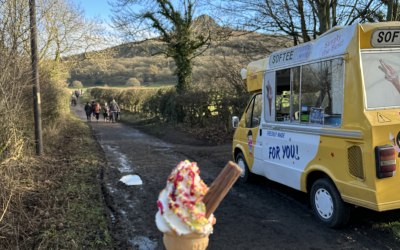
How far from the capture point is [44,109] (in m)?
14.7

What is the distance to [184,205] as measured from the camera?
8.98 ft

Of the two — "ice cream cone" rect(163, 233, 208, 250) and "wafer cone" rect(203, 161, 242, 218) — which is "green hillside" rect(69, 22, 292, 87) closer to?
"wafer cone" rect(203, 161, 242, 218)

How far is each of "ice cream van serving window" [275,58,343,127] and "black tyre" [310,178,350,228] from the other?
910 millimetres

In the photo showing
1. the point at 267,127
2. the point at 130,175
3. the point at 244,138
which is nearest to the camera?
the point at 267,127

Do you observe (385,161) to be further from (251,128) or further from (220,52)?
(220,52)

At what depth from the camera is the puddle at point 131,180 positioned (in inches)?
340

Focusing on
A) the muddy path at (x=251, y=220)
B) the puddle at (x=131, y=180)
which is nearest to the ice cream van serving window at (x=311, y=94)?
the muddy path at (x=251, y=220)

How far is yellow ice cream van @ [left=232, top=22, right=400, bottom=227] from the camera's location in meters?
4.74

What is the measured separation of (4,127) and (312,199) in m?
5.68

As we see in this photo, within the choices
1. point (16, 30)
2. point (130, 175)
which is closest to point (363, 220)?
point (130, 175)

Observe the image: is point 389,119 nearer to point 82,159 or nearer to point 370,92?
point 370,92

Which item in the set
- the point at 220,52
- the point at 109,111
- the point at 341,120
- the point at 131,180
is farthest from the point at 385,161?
the point at 109,111

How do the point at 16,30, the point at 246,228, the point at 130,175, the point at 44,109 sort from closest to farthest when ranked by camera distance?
the point at 246,228, the point at 16,30, the point at 130,175, the point at 44,109

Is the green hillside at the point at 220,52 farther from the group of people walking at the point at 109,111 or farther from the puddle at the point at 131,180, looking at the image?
the puddle at the point at 131,180
